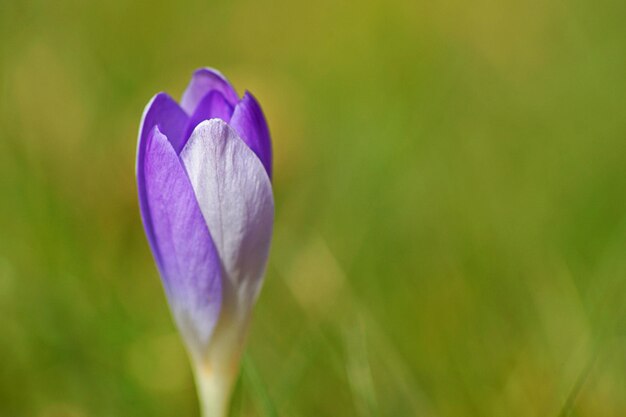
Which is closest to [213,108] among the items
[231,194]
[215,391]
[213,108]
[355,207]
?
[213,108]

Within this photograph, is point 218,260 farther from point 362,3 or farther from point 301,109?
point 362,3

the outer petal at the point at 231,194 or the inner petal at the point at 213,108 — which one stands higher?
the inner petal at the point at 213,108

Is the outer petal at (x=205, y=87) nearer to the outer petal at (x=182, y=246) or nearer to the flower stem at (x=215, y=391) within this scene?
the outer petal at (x=182, y=246)

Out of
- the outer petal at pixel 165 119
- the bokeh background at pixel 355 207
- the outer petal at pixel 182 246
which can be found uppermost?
the outer petal at pixel 165 119

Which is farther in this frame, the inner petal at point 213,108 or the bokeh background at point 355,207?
the bokeh background at point 355,207

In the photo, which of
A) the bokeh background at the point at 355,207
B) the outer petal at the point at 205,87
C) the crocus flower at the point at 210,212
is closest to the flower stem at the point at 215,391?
the crocus flower at the point at 210,212

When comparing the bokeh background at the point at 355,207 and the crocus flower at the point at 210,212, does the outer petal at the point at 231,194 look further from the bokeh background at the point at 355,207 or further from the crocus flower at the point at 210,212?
the bokeh background at the point at 355,207

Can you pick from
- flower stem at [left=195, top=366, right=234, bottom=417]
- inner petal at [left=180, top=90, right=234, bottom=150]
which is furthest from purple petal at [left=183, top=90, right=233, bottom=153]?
flower stem at [left=195, top=366, right=234, bottom=417]

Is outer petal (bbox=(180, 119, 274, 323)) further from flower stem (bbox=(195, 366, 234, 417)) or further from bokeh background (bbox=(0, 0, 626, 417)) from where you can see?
bokeh background (bbox=(0, 0, 626, 417))
